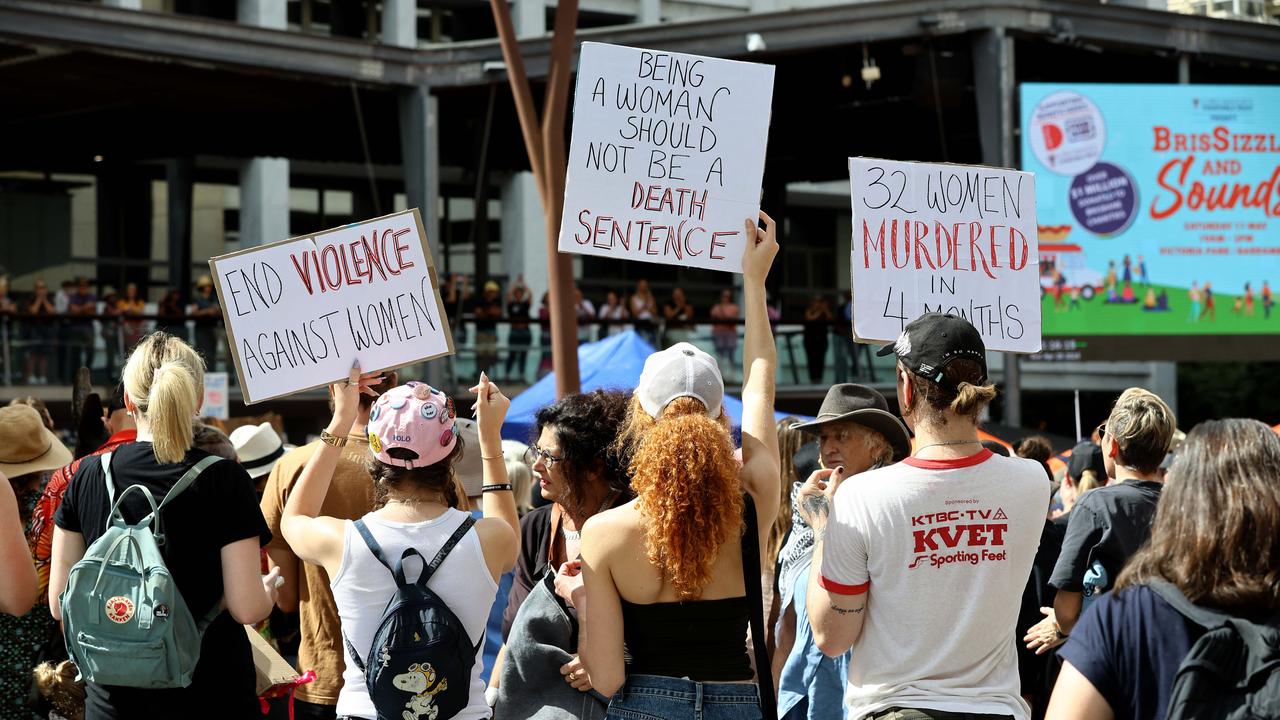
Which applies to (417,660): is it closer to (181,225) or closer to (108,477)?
(108,477)

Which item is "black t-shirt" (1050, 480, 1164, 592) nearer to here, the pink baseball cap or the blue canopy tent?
the pink baseball cap

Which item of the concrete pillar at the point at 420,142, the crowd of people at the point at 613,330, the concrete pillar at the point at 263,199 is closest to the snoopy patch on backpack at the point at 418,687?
the crowd of people at the point at 613,330

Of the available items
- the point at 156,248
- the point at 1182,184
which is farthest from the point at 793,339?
the point at 156,248

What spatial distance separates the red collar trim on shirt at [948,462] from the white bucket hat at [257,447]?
473cm

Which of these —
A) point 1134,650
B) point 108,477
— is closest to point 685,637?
point 1134,650

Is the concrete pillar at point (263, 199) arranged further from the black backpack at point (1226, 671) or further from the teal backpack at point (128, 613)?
the black backpack at point (1226, 671)

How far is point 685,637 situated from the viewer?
11.0 ft

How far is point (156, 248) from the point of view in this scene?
36.6m

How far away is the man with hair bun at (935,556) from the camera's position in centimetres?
326

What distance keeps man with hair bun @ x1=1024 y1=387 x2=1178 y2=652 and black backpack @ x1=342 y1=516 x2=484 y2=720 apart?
7.23 ft

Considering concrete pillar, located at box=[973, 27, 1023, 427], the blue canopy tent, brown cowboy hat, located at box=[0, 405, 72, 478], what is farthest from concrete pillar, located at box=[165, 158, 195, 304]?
brown cowboy hat, located at box=[0, 405, 72, 478]

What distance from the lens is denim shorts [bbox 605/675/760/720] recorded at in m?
3.37

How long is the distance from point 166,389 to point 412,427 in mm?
769

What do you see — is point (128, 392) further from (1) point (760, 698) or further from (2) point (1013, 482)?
(2) point (1013, 482)
